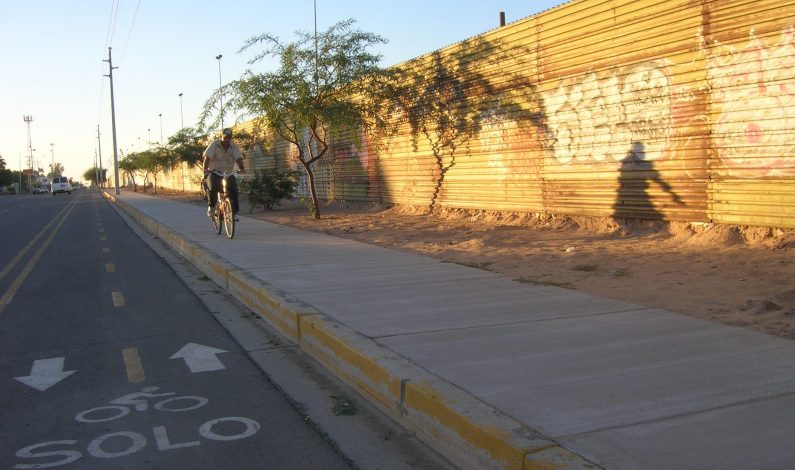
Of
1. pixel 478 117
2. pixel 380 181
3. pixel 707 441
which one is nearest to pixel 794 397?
Answer: pixel 707 441

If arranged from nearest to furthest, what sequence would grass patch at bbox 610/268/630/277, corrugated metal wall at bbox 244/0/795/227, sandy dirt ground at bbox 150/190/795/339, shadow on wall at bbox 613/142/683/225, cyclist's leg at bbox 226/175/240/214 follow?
sandy dirt ground at bbox 150/190/795/339 < grass patch at bbox 610/268/630/277 < corrugated metal wall at bbox 244/0/795/227 < shadow on wall at bbox 613/142/683/225 < cyclist's leg at bbox 226/175/240/214

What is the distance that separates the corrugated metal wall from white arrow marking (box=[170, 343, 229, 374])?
24.1 feet

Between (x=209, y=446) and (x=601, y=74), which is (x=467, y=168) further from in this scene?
(x=209, y=446)

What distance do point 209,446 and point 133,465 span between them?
44cm

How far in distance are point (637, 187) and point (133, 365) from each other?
8473mm

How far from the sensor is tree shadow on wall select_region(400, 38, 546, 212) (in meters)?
14.2

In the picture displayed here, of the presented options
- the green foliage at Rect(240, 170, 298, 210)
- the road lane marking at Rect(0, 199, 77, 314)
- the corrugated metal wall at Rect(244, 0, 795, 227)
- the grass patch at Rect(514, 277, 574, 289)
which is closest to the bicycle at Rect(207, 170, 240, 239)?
the road lane marking at Rect(0, 199, 77, 314)

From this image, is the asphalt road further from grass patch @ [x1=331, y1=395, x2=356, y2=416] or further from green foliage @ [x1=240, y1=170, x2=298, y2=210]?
green foliage @ [x1=240, y1=170, x2=298, y2=210]

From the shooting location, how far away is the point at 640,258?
970 cm

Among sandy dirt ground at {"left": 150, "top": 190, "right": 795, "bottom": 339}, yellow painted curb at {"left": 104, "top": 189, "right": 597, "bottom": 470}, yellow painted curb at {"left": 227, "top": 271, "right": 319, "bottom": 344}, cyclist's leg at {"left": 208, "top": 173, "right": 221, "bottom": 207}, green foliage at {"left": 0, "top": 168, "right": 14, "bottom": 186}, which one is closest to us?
yellow painted curb at {"left": 104, "top": 189, "right": 597, "bottom": 470}

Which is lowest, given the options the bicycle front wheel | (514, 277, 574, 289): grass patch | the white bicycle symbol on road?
the white bicycle symbol on road

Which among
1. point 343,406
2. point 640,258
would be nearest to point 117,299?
point 343,406

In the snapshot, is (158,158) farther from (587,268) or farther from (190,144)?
(587,268)

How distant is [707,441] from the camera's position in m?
3.53
